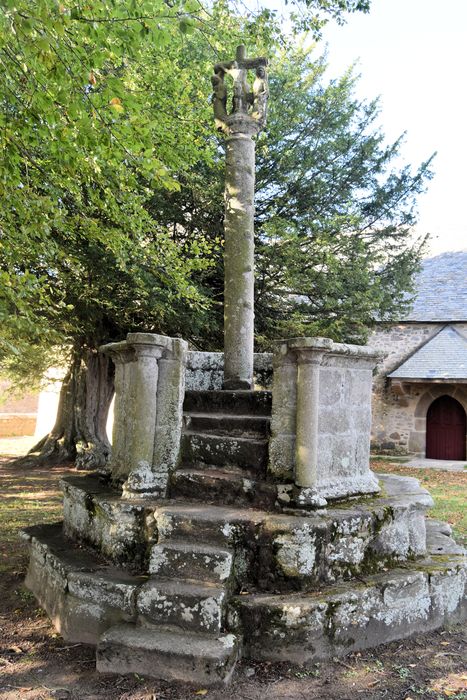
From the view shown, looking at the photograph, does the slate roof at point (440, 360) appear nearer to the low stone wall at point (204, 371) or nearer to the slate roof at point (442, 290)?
the slate roof at point (442, 290)

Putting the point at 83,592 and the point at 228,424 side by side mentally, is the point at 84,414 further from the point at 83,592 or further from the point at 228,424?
the point at 83,592

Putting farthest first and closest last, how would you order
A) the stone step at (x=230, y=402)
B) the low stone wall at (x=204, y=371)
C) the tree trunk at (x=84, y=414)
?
1. the tree trunk at (x=84, y=414)
2. the low stone wall at (x=204, y=371)
3. the stone step at (x=230, y=402)

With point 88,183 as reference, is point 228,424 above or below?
below

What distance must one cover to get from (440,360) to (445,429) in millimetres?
2331

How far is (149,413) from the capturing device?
393 cm

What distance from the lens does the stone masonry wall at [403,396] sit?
1652 cm

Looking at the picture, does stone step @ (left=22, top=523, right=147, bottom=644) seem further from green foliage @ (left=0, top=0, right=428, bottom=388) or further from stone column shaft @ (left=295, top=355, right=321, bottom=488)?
green foliage @ (left=0, top=0, right=428, bottom=388)

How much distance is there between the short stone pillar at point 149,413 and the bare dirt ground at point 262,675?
107 centimetres

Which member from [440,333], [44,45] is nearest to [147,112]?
[44,45]

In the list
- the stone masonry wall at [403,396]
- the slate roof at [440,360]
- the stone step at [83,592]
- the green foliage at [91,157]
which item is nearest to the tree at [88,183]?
the green foliage at [91,157]

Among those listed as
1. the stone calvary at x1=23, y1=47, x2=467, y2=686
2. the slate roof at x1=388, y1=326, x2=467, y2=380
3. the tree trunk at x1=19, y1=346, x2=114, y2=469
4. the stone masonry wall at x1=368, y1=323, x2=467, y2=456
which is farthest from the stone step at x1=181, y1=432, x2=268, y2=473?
the stone masonry wall at x1=368, y1=323, x2=467, y2=456

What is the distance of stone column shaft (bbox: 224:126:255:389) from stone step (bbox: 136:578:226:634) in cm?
241

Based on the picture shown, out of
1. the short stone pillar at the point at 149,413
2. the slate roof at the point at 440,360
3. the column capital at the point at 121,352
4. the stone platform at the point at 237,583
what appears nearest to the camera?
the stone platform at the point at 237,583

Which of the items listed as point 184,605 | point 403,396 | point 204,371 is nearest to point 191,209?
point 204,371
